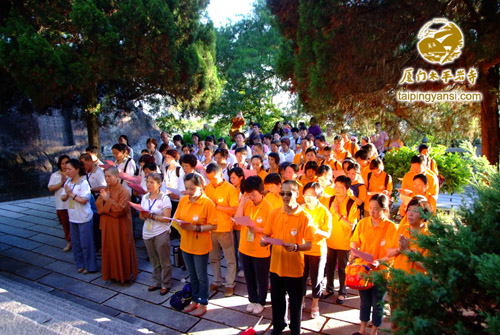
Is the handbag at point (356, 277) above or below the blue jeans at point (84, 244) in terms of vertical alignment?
above

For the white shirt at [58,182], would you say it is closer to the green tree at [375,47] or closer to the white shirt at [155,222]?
the white shirt at [155,222]

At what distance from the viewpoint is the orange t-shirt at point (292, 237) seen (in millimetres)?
3240

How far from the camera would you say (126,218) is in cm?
481

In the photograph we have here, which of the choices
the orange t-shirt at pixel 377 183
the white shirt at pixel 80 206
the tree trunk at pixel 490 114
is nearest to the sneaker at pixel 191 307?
the white shirt at pixel 80 206

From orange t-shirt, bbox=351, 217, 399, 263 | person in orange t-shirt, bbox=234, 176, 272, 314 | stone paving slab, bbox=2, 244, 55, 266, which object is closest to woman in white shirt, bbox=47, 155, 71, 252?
stone paving slab, bbox=2, 244, 55, 266

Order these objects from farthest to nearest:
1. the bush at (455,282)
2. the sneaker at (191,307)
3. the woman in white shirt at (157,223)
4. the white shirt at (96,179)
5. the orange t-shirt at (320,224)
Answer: the white shirt at (96,179) < the woman in white shirt at (157,223) < the sneaker at (191,307) < the orange t-shirt at (320,224) < the bush at (455,282)

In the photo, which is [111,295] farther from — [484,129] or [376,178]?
[484,129]

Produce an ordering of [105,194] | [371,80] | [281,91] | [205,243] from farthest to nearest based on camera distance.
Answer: [281,91]
[371,80]
[105,194]
[205,243]

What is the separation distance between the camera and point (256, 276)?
402 cm

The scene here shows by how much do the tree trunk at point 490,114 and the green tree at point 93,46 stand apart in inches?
246

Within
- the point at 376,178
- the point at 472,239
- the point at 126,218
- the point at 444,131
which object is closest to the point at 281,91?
the point at 444,131

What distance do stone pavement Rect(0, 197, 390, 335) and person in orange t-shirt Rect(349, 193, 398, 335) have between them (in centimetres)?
37

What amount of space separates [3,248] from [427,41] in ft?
29.3

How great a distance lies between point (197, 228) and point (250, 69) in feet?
44.8
